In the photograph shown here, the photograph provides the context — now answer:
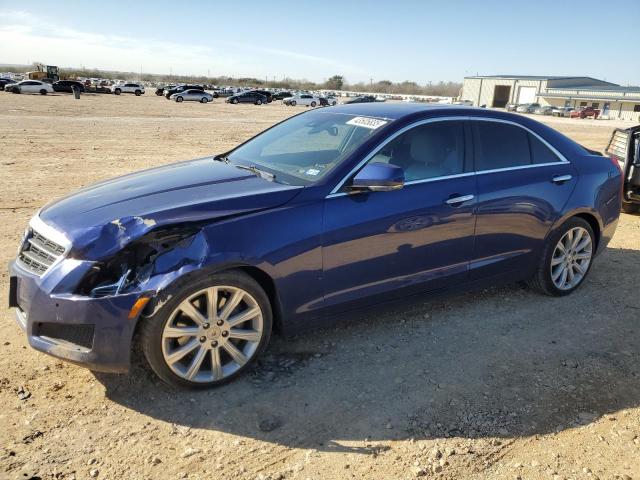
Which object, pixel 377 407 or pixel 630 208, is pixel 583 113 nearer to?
pixel 630 208

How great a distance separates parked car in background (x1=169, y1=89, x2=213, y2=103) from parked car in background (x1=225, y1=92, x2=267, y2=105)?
2.59 metres

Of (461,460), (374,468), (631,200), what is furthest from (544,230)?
(631,200)

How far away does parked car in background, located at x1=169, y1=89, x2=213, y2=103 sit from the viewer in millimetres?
51688

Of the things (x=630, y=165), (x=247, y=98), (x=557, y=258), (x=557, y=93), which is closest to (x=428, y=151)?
(x=557, y=258)

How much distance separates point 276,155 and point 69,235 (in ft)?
5.85

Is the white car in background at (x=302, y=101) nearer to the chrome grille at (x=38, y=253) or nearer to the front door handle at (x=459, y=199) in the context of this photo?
the front door handle at (x=459, y=199)

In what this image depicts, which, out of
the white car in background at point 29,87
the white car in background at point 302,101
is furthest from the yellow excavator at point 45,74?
the white car in background at point 302,101

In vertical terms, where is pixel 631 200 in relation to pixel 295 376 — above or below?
above

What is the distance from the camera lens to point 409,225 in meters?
3.73

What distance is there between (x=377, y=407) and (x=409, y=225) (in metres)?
1.28

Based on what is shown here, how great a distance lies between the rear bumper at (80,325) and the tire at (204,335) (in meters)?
0.15

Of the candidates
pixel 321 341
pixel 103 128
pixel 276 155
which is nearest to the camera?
pixel 321 341

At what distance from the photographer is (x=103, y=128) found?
20.0 metres

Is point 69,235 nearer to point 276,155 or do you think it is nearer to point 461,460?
point 276,155
